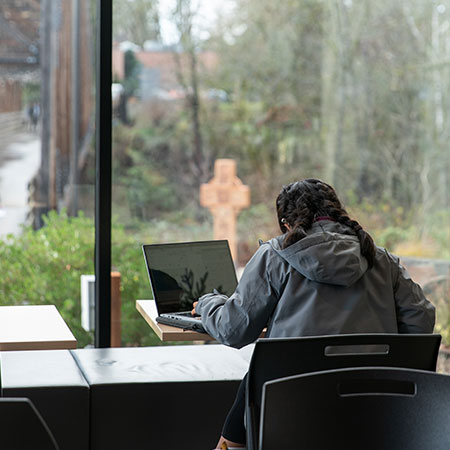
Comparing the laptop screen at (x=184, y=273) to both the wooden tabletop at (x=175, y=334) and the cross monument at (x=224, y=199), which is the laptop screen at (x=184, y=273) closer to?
the wooden tabletop at (x=175, y=334)

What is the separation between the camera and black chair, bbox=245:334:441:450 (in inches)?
75.9

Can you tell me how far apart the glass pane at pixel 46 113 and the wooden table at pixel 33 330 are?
1.03m

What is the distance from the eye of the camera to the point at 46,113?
459 centimetres

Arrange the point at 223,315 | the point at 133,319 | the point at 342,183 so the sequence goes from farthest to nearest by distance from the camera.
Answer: the point at 342,183 → the point at 133,319 → the point at 223,315

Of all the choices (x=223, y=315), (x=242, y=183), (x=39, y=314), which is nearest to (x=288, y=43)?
(x=242, y=183)

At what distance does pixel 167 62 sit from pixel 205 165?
0.76 metres

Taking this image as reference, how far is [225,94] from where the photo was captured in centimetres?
595

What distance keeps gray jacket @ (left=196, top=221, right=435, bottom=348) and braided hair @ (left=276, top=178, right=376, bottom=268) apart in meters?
0.02

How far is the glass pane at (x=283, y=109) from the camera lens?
18.2 ft

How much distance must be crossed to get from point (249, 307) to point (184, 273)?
568 millimetres

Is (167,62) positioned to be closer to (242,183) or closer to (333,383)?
(242,183)

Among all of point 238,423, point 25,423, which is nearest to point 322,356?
point 238,423

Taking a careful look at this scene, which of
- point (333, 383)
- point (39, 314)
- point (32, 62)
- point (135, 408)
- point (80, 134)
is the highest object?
point (32, 62)

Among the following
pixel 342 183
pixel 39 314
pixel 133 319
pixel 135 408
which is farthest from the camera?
pixel 342 183
